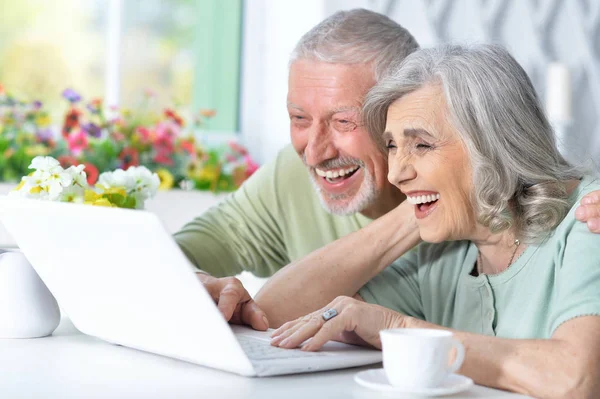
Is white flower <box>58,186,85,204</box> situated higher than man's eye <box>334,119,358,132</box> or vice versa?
man's eye <box>334,119,358,132</box>

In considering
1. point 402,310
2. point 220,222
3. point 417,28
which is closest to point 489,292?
point 402,310

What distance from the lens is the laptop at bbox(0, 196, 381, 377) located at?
107cm

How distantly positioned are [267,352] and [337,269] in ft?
1.57

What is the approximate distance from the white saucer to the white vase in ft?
1.89

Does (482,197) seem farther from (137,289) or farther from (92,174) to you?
(92,174)

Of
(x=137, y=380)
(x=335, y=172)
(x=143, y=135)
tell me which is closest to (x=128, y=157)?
(x=143, y=135)

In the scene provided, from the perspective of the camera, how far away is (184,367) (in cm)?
120

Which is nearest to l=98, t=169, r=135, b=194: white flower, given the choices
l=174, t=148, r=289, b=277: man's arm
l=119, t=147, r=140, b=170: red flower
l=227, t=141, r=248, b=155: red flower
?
l=174, t=148, r=289, b=277: man's arm

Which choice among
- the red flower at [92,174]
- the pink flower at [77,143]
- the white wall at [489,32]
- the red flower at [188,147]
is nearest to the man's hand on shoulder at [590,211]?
the white wall at [489,32]

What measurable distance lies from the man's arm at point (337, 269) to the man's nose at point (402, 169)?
17 cm

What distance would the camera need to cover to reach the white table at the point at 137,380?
3.45 feet

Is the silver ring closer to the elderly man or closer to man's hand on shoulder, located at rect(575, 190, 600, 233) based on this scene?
the elderly man

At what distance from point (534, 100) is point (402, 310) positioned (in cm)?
49

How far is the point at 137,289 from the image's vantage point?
1157 millimetres
